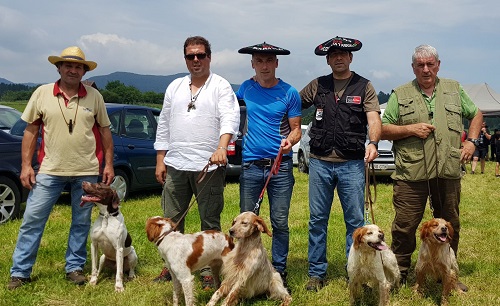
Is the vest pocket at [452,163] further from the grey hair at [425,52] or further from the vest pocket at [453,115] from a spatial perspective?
the grey hair at [425,52]

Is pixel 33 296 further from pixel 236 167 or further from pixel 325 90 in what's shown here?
pixel 236 167

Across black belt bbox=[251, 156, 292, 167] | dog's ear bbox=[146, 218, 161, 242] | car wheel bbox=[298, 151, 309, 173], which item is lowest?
car wheel bbox=[298, 151, 309, 173]

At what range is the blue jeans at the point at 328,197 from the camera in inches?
173

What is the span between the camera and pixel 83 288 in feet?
15.1

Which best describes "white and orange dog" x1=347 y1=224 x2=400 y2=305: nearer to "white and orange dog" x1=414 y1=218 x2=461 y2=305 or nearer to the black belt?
"white and orange dog" x1=414 y1=218 x2=461 y2=305

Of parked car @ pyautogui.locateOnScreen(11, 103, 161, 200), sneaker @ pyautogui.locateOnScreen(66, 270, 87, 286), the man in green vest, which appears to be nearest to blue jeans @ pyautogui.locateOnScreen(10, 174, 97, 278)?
sneaker @ pyautogui.locateOnScreen(66, 270, 87, 286)

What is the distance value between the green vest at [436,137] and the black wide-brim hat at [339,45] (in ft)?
2.51

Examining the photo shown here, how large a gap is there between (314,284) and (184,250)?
136 centimetres

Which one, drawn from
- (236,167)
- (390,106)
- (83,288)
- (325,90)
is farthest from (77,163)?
(236,167)

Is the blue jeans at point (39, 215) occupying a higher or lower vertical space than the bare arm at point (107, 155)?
lower

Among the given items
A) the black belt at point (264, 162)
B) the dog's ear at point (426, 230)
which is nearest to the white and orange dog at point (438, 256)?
the dog's ear at point (426, 230)

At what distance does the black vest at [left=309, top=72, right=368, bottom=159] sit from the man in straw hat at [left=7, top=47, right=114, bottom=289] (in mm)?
2139

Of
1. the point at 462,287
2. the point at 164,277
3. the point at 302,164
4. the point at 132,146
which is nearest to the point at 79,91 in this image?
the point at 164,277

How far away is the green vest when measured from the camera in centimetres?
448
